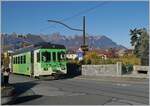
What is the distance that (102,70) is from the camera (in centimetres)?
4128

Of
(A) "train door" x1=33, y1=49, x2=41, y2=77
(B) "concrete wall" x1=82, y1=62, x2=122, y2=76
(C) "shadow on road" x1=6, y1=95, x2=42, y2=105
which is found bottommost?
(C) "shadow on road" x1=6, y1=95, x2=42, y2=105

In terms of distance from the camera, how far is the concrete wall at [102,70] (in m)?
38.8

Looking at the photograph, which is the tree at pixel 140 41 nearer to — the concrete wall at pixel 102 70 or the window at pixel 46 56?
the concrete wall at pixel 102 70

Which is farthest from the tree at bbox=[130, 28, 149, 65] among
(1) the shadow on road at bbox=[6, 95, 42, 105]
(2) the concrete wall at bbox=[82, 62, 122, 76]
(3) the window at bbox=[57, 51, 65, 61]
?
(1) the shadow on road at bbox=[6, 95, 42, 105]

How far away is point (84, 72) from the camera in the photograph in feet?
145

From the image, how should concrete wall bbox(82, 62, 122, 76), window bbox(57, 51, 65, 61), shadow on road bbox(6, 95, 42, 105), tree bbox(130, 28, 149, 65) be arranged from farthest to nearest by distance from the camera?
1. tree bbox(130, 28, 149, 65)
2. concrete wall bbox(82, 62, 122, 76)
3. window bbox(57, 51, 65, 61)
4. shadow on road bbox(6, 95, 42, 105)

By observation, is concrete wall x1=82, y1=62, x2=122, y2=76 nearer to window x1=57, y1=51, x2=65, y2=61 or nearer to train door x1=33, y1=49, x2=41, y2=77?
window x1=57, y1=51, x2=65, y2=61

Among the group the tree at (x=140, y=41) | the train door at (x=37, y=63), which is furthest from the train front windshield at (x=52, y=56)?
the tree at (x=140, y=41)

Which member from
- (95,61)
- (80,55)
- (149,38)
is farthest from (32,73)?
(149,38)

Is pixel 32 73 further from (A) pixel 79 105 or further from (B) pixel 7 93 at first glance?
(A) pixel 79 105

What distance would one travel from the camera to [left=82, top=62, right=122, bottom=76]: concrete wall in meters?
38.8

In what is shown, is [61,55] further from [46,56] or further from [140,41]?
[140,41]

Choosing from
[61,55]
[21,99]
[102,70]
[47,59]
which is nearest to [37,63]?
[47,59]

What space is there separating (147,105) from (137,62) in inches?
1174
